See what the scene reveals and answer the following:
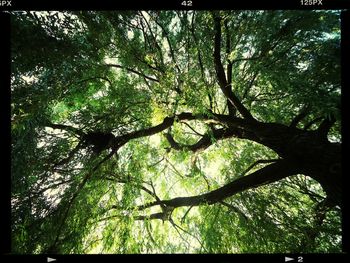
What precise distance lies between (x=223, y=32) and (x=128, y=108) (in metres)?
1.57

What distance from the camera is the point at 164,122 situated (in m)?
3.43

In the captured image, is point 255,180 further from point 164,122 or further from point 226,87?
point 164,122

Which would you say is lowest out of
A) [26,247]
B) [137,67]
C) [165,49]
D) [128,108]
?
[26,247]

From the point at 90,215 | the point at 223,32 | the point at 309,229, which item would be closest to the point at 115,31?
the point at 223,32

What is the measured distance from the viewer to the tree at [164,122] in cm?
247

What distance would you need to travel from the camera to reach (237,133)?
11.4 feet

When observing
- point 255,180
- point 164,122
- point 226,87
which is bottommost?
point 255,180

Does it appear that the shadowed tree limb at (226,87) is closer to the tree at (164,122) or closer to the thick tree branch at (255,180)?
the tree at (164,122)

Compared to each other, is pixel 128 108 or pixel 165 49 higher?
pixel 165 49

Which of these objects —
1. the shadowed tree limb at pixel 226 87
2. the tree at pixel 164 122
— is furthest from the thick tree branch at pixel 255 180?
the shadowed tree limb at pixel 226 87

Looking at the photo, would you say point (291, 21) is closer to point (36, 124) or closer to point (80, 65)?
point (80, 65)

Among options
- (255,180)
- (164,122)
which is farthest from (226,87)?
(255,180)

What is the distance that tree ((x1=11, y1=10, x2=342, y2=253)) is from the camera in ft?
8.12
